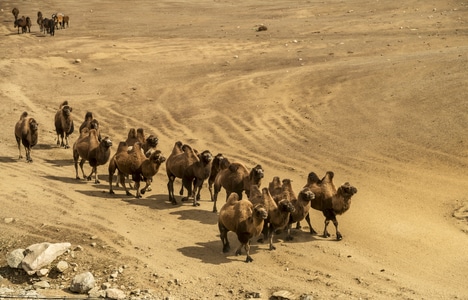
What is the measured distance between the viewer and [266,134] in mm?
22672

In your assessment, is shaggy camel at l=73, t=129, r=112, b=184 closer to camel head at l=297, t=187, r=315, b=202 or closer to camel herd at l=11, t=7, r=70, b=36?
camel head at l=297, t=187, r=315, b=202

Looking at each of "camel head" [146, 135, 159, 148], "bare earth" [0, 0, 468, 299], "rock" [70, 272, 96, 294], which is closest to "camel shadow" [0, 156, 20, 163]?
"bare earth" [0, 0, 468, 299]

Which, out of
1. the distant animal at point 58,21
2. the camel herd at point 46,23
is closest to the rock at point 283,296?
the camel herd at point 46,23

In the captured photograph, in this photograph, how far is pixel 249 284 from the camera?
1148 cm

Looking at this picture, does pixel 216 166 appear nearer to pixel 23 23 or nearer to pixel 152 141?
pixel 152 141

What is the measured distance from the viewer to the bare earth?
1223 cm

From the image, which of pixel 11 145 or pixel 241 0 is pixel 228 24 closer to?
pixel 241 0

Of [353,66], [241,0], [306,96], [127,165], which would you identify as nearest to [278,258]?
[127,165]

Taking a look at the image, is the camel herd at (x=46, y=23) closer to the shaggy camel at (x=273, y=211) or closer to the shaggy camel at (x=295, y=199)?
the shaggy camel at (x=295, y=199)

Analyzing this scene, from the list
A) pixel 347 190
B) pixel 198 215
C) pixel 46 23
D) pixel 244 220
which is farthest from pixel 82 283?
pixel 46 23

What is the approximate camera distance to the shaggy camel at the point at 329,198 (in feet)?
45.5

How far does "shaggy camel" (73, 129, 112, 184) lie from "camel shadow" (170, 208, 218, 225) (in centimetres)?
310

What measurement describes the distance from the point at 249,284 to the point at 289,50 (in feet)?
81.3

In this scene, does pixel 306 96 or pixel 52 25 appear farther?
pixel 52 25
